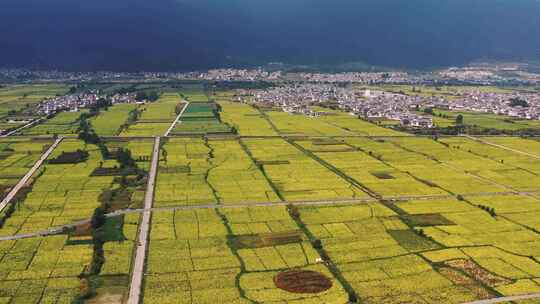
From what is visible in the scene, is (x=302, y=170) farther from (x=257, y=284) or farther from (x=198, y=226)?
(x=257, y=284)

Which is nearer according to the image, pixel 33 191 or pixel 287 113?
pixel 33 191

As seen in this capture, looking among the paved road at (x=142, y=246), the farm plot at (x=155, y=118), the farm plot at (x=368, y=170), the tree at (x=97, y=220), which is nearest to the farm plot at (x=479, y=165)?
the farm plot at (x=368, y=170)

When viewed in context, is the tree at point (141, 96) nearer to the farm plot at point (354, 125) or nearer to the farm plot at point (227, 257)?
the farm plot at point (354, 125)

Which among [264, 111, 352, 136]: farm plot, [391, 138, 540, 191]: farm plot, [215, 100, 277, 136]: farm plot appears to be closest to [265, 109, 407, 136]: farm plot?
[264, 111, 352, 136]: farm plot

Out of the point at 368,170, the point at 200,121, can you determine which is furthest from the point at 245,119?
the point at 368,170

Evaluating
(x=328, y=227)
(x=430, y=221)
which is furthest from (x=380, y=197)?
(x=328, y=227)

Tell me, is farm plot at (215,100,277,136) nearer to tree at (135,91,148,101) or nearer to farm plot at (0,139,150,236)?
tree at (135,91,148,101)
